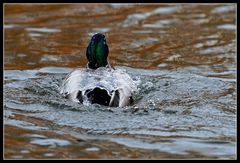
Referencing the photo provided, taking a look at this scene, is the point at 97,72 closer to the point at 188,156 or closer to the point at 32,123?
the point at 32,123

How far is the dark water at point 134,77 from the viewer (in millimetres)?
7781

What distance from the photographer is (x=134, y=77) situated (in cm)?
1100

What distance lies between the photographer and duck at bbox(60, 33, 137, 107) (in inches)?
348

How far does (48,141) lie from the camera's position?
309 inches

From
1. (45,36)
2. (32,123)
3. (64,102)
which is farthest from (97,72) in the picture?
(45,36)

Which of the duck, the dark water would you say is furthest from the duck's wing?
the dark water

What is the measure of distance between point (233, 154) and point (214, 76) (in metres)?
3.58

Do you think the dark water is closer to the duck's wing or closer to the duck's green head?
the duck's wing

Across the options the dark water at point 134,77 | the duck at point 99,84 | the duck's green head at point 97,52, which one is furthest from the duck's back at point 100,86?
the duck's green head at point 97,52

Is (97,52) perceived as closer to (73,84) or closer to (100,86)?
(73,84)

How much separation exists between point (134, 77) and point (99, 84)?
80.0 inches

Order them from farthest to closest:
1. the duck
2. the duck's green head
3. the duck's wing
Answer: the duck's green head
the duck's wing
the duck

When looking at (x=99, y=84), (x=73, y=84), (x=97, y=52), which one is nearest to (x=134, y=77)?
(x=97, y=52)

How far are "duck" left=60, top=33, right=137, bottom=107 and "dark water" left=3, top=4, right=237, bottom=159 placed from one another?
14 centimetres
